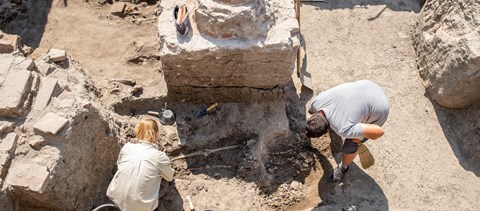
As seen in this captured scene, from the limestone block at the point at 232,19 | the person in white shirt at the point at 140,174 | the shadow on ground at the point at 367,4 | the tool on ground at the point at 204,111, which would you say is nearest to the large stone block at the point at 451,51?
the shadow on ground at the point at 367,4

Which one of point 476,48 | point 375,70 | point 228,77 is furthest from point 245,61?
point 476,48

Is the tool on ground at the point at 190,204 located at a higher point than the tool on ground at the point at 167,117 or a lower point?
lower

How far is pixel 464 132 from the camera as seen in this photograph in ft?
19.1

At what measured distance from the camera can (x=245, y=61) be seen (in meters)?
5.10


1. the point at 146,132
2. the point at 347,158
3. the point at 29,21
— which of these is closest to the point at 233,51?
the point at 146,132

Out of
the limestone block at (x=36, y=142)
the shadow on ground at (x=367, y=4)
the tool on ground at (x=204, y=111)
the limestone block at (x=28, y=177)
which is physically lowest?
the tool on ground at (x=204, y=111)

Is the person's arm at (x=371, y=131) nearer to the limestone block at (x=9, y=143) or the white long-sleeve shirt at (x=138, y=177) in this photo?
the white long-sleeve shirt at (x=138, y=177)

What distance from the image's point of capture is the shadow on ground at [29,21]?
652 cm

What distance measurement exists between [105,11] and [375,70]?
13.4 feet

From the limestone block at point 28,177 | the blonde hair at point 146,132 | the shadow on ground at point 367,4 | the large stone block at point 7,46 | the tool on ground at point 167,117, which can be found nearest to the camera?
the limestone block at point 28,177

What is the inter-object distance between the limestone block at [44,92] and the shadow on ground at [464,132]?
4.80 m

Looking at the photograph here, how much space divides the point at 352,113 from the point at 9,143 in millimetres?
3412

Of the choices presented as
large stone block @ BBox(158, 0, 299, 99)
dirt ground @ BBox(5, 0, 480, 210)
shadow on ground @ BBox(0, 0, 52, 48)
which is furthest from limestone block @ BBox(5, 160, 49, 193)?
shadow on ground @ BBox(0, 0, 52, 48)

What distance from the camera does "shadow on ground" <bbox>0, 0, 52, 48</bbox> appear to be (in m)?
6.52
